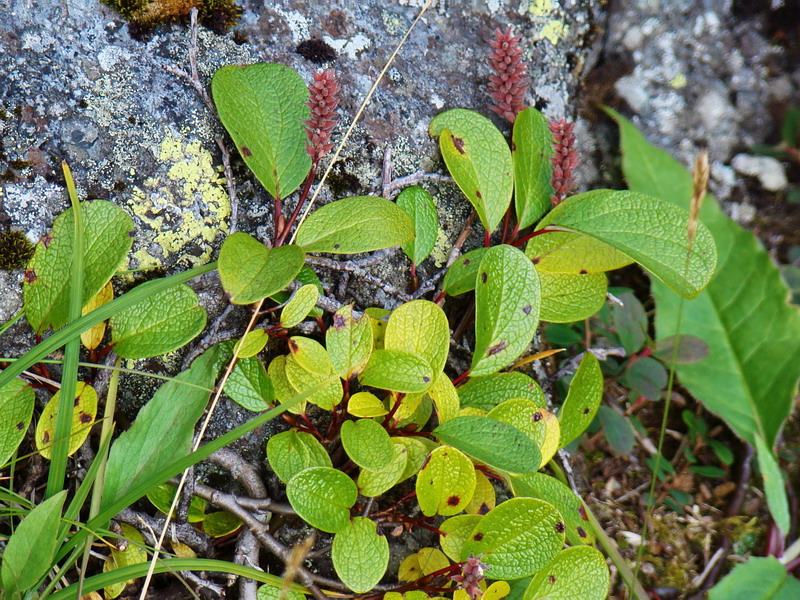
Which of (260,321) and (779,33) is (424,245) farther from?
(779,33)

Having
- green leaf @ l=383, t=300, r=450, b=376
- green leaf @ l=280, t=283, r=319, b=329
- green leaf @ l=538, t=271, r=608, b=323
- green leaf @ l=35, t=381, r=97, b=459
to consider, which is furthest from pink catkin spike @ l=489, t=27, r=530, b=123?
green leaf @ l=35, t=381, r=97, b=459

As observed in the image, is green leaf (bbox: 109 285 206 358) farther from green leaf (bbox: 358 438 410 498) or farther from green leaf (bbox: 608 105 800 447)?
green leaf (bbox: 608 105 800 447)

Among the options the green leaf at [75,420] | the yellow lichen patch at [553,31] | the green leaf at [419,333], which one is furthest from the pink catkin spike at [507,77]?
the green leaf at [75,420]

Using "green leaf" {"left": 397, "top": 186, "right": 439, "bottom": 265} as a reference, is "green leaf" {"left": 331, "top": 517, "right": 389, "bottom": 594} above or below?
below

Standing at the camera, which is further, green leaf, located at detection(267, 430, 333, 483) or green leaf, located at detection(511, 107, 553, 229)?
green leaf, located at detection(511, 107, 553, 229)

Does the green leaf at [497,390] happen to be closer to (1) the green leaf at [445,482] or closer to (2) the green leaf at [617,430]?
(1) the green leaf at [445,482]

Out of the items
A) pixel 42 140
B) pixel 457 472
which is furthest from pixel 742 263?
pixel 42 140
